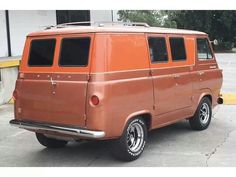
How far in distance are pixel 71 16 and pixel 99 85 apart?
15.9 metres

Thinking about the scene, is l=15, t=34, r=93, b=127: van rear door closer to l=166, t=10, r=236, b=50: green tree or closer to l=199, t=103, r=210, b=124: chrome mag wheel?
l=199, t=103, r=210, b=124: chrome mag wheel

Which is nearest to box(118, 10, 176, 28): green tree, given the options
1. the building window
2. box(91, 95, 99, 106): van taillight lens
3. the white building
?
the building window

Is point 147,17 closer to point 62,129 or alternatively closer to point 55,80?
point 55,80

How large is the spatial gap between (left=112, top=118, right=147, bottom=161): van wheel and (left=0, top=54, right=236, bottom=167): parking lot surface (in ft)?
0.40

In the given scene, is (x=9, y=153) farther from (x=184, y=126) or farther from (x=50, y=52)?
(x=184, y=126)

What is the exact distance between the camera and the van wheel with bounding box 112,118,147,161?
6234mm

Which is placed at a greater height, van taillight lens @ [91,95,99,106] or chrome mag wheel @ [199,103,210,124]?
van taillight lens @ [91,95,99,106]

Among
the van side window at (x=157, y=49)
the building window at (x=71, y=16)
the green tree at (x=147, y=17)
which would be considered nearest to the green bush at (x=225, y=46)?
the green tree at (x=147, y=17)

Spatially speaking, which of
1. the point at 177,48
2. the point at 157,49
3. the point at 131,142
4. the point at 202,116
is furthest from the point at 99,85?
the point at 202,116

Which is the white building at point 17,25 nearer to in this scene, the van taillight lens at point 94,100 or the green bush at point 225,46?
the van taillight lens at point 94,100

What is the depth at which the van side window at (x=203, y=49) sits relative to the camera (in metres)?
8.39

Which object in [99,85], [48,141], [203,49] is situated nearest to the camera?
[99,85]

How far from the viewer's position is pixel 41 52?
6578 mm

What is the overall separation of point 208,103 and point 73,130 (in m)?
3.68
